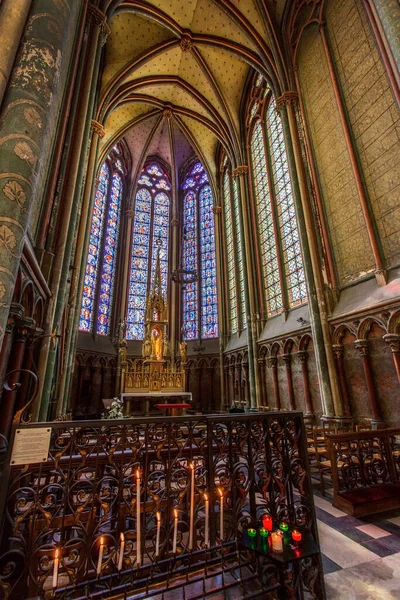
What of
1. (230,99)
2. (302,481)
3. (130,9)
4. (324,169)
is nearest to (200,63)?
(230,99)

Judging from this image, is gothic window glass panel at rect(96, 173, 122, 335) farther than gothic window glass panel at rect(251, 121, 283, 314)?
Yes

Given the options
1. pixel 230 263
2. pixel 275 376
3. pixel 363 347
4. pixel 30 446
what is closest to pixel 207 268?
pixel 230 263

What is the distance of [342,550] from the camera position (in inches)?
95.2

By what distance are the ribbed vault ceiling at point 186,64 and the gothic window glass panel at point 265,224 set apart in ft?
3.68

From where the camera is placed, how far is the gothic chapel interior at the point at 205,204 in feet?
11.2

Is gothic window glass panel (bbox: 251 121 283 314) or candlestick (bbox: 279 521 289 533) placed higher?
gothic window glass panel (bbox: 251 121 283 314)

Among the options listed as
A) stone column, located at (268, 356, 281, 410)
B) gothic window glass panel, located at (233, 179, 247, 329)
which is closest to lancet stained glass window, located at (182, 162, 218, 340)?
gothic window glass panel, located at (233, 179, 247, 329)

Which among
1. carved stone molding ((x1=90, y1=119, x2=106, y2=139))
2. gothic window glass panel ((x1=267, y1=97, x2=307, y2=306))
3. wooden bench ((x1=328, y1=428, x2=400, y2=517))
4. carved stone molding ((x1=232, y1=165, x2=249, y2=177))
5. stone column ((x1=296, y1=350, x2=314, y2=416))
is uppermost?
carved stone molding ((x1=232, y1=165, x2=249, y2=177))

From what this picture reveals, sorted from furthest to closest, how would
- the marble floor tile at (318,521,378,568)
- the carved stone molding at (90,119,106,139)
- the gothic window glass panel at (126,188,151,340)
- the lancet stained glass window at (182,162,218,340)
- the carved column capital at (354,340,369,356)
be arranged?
1. the lancet stained glass window at (182,162,218,340)
2. the gothic window glass panel at (126,188,151,340)
3. the carved stone molding at (90,119,106,139)
4. the carved column capital at (354,340,369,356)
5. the marble floor tile at (318,521,378,568)

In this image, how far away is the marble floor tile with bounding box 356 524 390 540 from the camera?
2.68 m

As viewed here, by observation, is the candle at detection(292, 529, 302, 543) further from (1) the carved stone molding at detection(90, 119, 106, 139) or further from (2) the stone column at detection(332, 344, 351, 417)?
(1) the carved stone molding at detection(90, 119, 106, 139)

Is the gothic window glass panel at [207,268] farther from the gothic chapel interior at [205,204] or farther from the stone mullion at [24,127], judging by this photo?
the stone mullion at [24,127]

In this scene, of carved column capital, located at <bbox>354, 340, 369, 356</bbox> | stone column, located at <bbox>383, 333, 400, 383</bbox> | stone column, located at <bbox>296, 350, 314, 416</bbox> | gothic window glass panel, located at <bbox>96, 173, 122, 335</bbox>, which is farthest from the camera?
gothic window glass panel, located at <bbox>96, 173, 122, 335</bbox>

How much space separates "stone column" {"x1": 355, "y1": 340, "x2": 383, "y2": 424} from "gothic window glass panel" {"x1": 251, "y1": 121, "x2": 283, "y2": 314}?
13.1ft
